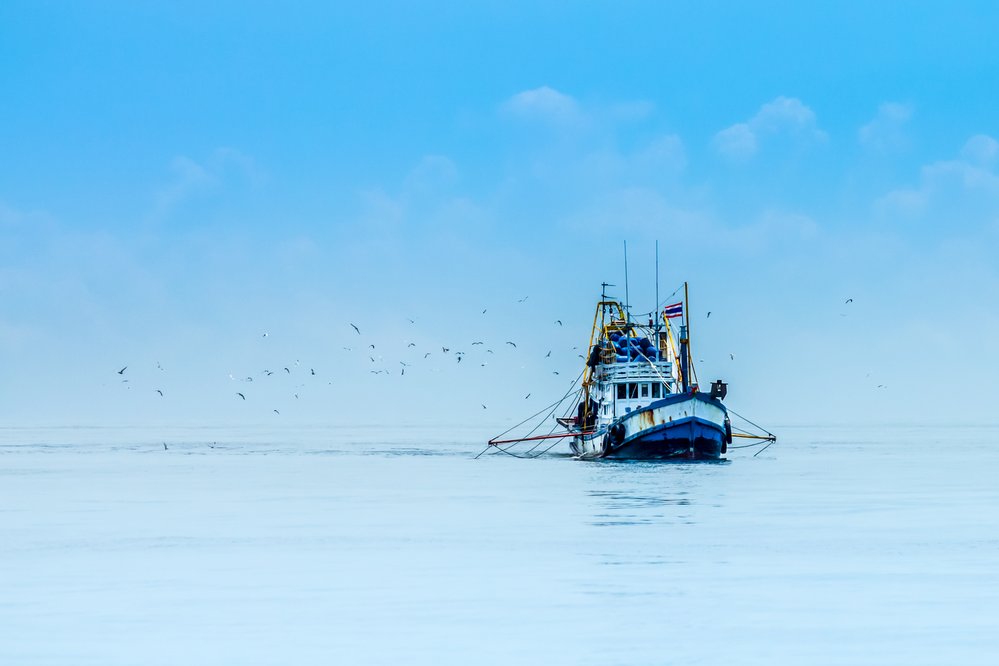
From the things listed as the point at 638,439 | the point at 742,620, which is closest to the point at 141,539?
the point at 742,620

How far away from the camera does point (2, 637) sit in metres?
→ 22.9

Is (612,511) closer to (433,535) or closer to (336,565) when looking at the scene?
(433,535)

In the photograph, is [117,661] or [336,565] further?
[336,565]

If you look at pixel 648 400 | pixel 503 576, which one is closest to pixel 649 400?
pixel 648 400

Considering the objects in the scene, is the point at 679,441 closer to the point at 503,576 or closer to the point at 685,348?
the point at 685,348

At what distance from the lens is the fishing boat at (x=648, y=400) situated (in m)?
83.5

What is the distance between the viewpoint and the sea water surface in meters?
22.1

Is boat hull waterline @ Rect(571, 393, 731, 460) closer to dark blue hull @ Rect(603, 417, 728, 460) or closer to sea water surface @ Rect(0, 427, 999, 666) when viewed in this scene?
dark blue hull @ Rect(603, 417, 728, 460)

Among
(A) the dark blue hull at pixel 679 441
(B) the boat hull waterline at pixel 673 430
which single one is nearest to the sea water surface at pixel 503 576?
(B) the boat hull waterline at pixel 673 430

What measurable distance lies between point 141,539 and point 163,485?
3071 centimetres

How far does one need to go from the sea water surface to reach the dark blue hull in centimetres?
2054

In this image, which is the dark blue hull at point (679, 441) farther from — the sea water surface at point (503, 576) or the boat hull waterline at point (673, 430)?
the sea water surface at point (503, 576)

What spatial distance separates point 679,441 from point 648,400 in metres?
5.07

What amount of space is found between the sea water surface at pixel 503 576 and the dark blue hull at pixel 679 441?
20.5 m
